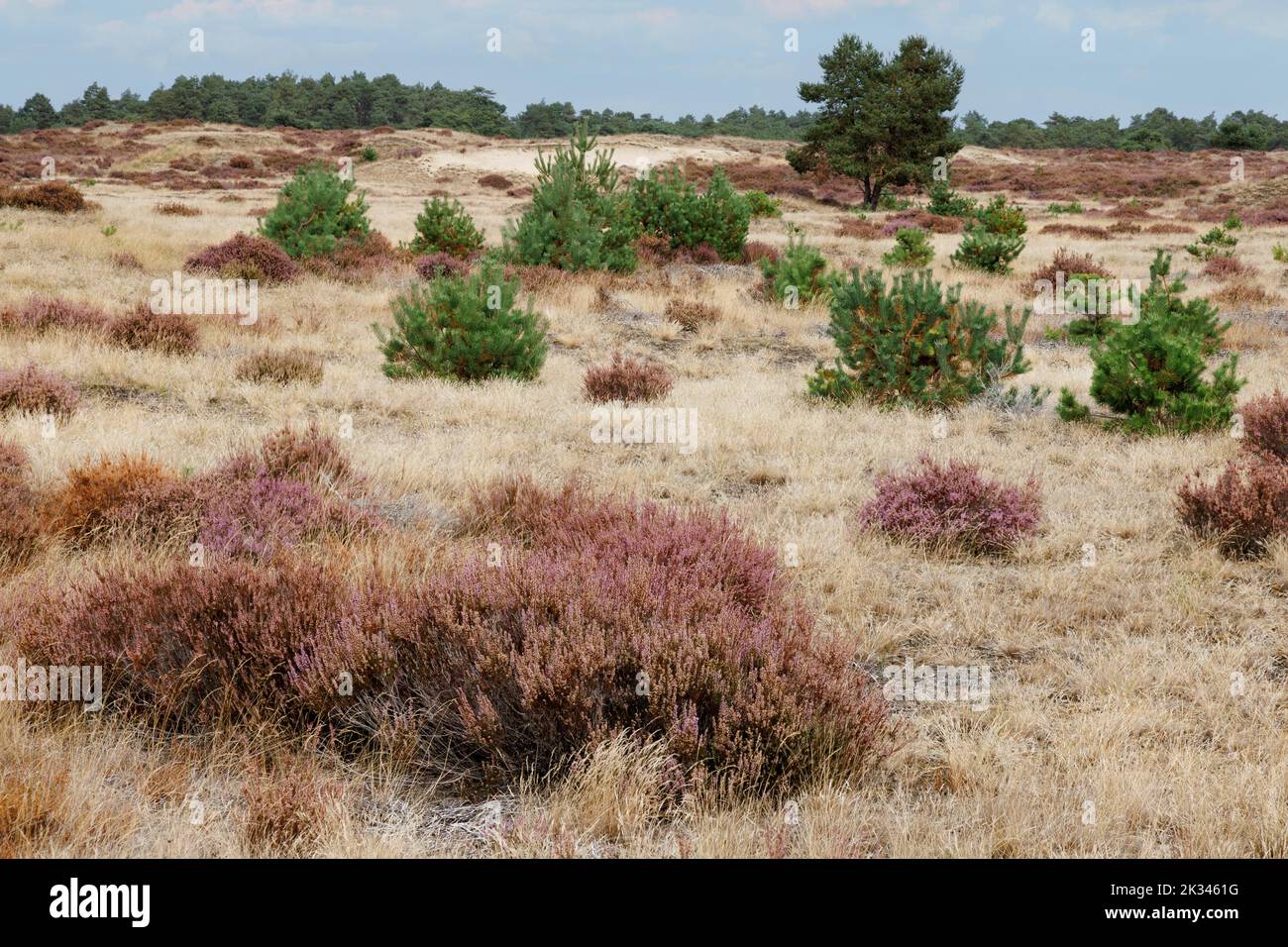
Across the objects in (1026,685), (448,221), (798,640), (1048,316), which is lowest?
(1026,685)

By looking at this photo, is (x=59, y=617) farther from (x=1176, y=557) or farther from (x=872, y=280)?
(x=872, y=280)

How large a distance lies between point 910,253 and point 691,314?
6.57 meters

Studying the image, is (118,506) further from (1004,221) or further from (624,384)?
(1004,221)

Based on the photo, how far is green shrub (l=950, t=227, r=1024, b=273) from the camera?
17.0 m

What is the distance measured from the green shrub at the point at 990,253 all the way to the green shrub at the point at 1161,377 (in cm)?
984

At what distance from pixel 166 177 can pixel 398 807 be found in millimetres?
36666

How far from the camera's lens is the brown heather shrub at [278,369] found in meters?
8.39

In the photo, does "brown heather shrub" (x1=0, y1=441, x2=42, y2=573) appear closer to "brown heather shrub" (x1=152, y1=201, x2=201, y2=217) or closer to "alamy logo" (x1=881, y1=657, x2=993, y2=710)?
"alamy logo" (x1=881, y1=657, x2=993, y2=710)

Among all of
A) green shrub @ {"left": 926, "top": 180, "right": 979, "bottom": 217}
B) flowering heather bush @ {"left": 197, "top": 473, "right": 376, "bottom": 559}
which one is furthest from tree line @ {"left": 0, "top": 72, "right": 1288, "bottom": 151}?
flowering heather bush @ {"left": 197, "top": 473, "right": 376, "bottom": 559}

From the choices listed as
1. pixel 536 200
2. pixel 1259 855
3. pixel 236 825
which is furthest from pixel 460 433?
pixel 536 200

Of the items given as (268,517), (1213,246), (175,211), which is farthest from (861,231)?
(268,517)

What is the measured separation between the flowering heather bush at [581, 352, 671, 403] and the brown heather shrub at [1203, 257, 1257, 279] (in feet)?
40.5

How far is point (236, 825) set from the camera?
235 cm

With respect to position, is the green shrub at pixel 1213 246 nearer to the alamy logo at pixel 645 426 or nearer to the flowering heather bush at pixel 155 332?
the alamy logo at pixel 645 426
